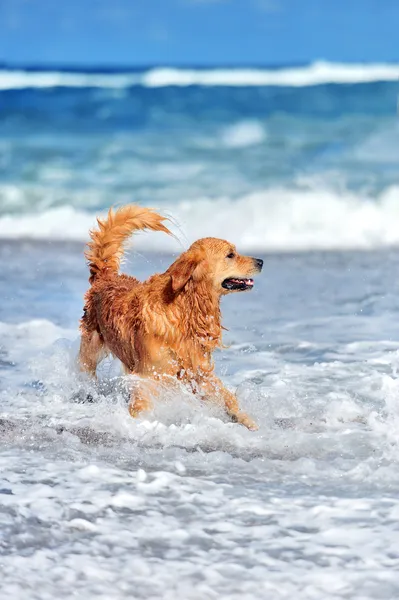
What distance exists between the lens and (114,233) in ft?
18.3

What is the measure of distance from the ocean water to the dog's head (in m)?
0.61

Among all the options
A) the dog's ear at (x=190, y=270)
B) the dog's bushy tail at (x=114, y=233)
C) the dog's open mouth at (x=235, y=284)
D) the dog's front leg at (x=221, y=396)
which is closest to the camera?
the dog's ear at (x=190, y=270)

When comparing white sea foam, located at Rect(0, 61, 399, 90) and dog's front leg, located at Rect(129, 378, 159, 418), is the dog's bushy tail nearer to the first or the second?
dog's front leg, located at Rect(129, 378, 159, 418)

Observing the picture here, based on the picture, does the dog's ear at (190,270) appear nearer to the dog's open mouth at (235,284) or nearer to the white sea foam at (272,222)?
the dog's open mouth at (235,284)

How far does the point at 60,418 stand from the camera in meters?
5.01

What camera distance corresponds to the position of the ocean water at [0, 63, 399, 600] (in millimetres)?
3227

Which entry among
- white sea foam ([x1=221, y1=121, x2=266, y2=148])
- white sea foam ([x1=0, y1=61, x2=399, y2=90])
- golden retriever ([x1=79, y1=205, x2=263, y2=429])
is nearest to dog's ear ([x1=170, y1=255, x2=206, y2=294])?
golden retriever ([x1=79, y1=205, x2=263, y2=429])

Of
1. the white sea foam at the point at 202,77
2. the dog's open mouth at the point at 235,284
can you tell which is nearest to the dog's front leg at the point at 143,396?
the dog's open mouth at the point at 235,284

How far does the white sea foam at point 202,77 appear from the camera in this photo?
18656 millimetres

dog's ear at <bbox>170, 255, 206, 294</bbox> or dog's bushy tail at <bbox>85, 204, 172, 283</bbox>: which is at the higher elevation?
dog's bushy tail at <bbox>85, 204, 172, 283</bbox>

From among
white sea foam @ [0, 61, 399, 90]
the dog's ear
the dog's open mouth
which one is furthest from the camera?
white sea foam @ [0, 61, 399, 90]

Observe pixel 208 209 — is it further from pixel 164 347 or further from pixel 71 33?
pixel 164 347

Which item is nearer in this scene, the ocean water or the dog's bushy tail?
the ocean water

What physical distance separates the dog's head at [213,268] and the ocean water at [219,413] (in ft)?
2.02
